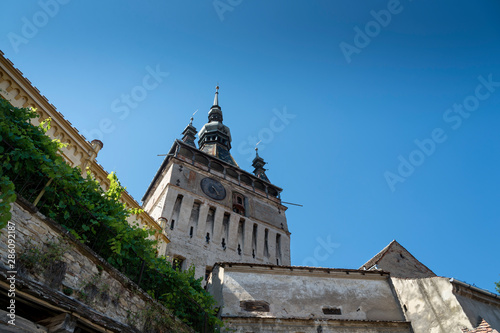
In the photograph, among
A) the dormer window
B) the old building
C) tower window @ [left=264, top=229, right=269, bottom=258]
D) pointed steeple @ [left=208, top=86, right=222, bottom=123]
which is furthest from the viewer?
pointed steeple @ [left=208, top=86, right=222, bottom=123]

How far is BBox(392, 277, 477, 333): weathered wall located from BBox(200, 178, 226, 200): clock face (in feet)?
65.0

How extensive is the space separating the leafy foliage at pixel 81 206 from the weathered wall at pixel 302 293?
101 inches

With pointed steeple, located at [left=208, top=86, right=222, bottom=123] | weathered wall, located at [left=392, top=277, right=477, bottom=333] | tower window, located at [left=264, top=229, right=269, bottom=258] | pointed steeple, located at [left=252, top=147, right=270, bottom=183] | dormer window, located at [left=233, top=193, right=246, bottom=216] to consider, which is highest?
pointed steeple, located at [left=208, top=86, right=222, bottom=123]

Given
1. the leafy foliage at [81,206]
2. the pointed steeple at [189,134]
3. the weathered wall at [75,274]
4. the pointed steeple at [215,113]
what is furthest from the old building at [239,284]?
the pointed steeple at [215,113]

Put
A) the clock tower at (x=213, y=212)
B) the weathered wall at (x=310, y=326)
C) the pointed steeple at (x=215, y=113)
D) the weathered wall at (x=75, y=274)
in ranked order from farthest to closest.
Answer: the pointed steeple at (x=215, y=113) < the clock tower at (x=213, y=212) < the weathered wall at (x=310, y=326) < the weathered wall at (x=75, y=274)

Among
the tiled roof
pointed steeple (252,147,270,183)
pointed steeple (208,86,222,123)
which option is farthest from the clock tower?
the tiled roof

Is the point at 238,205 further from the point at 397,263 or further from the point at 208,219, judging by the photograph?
the point at 397,263

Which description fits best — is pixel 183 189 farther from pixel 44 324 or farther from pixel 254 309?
pixel 44 324

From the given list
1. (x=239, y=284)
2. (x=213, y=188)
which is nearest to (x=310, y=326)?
(x=239, y=284)

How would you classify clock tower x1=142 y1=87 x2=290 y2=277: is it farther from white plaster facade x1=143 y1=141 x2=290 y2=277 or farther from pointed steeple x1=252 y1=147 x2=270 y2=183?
pointed steeple x1=252 y1=147 x2=270 y2=183

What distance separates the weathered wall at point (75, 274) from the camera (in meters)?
6.52

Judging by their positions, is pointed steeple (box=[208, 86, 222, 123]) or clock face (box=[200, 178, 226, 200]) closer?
clock face (box=[200, 178, 226, 200])

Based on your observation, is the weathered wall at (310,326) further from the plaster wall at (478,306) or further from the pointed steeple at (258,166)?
the pointed steeple at (258,166)

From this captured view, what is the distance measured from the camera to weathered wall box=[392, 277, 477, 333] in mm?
11586
